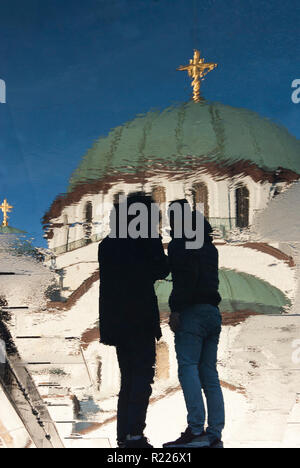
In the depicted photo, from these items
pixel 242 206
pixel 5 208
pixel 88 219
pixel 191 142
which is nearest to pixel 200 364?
pixel 242 206

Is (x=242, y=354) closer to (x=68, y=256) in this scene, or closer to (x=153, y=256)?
(x=153, y=256)

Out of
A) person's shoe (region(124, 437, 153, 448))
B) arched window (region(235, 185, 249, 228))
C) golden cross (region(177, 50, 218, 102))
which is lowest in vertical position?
person's shoe (region(124, 437, 153, 448))

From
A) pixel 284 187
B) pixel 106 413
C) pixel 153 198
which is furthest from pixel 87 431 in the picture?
pixel 284 187

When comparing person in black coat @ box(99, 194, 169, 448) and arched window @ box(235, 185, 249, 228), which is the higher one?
arched window @ box(235, 185, 249, 228)

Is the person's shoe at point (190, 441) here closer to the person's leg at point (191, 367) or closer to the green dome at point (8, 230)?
the person's leg at point (191, 367)

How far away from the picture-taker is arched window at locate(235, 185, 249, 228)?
2.86 metres

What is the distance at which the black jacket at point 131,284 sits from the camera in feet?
9.37

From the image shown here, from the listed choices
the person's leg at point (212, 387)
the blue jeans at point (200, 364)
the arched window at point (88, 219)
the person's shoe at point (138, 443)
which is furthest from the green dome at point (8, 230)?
the person's shoe at point (138, 443)

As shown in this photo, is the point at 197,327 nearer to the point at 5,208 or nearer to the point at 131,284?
the point at 131,284

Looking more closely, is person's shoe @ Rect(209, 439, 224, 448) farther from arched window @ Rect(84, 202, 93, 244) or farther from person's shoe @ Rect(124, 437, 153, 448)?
A: arched window @ Rect(84, 202, 93, 244)

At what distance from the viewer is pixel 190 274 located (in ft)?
9.22

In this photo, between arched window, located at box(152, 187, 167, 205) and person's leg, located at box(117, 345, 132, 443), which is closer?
arched window, located at box(152, 187, 167, 205)

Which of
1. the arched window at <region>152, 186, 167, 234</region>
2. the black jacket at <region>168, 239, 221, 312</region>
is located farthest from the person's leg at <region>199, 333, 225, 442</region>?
the arched window at <region>152, 186, 167, 234</region>

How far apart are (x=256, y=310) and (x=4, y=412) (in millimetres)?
1602
